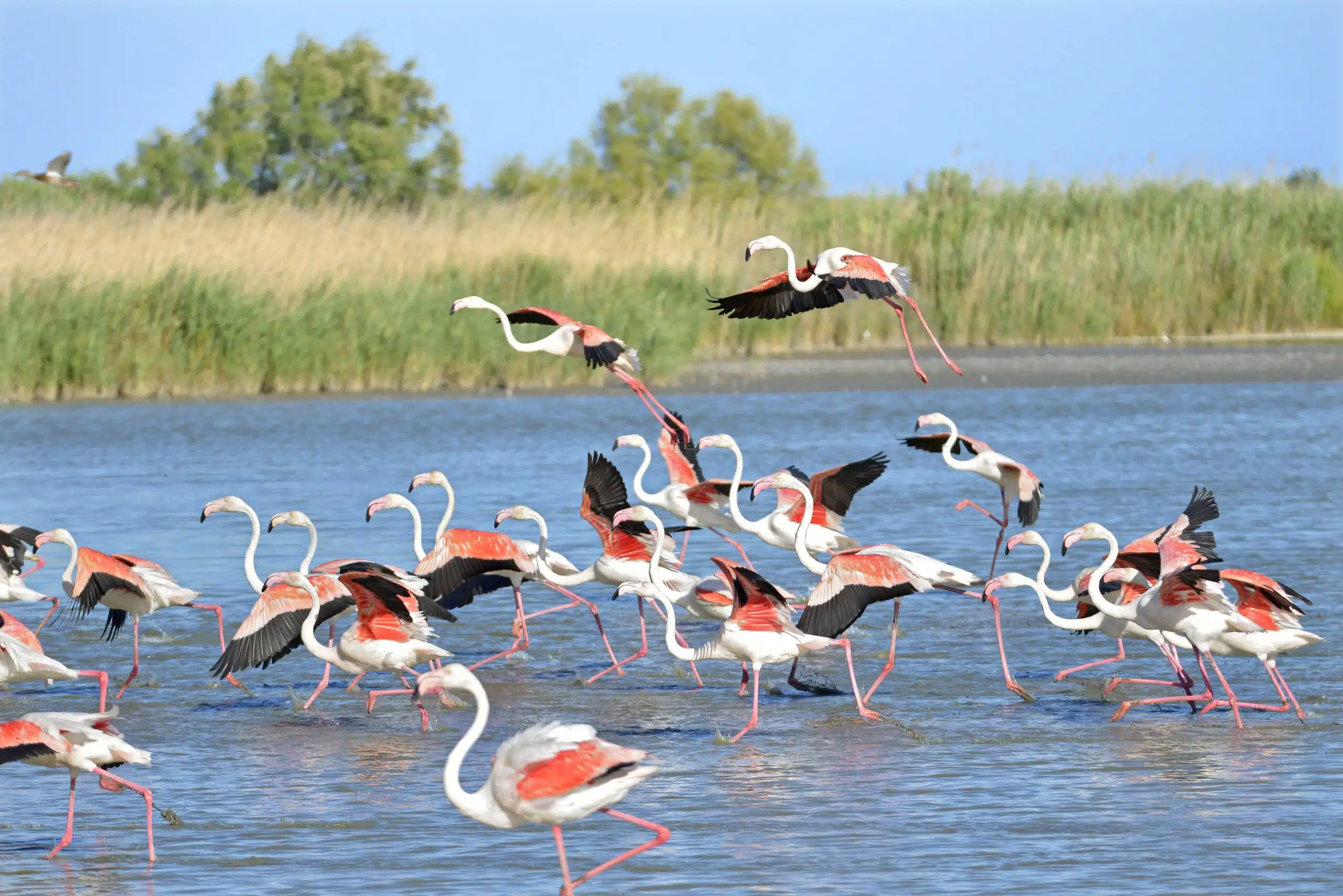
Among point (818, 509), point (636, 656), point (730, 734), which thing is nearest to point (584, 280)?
point (818, 509)

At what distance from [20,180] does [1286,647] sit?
33.7m

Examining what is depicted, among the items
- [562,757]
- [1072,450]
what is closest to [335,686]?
[562,757]

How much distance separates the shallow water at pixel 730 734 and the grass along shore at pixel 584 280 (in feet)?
13.2

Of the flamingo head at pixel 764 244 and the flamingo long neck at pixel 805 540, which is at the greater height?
the flamingo head at pixel 764 244

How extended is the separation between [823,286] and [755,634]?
3.01 meters

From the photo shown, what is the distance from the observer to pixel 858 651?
32.1ft

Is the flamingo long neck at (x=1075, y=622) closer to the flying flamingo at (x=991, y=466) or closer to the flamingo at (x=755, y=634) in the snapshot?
the flamingo at (x=755, y=634)

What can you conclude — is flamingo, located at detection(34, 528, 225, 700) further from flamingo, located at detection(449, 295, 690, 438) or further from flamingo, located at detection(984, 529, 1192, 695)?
flamingo, located at detection(984, 529, 1192, 695)

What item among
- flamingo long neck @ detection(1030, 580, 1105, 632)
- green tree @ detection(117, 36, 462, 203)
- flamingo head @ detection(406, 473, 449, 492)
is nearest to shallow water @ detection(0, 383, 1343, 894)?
flamingo long neck @ detection(1030, 580, 1105, 632)

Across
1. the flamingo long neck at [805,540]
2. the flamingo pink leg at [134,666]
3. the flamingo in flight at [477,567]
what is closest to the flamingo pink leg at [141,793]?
the flamingo pink leg at [134,666]

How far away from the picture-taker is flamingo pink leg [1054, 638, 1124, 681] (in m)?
8.58

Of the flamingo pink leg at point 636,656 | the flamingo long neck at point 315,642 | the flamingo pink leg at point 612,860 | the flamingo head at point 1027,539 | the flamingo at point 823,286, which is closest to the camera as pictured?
Result: the flamingo pink leg at point 612,860

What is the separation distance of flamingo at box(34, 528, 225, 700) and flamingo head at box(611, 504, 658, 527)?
179 cm

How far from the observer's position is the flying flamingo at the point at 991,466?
1029 cm
